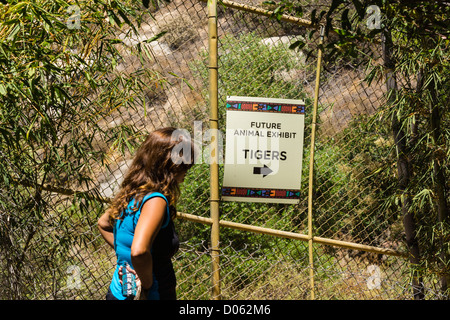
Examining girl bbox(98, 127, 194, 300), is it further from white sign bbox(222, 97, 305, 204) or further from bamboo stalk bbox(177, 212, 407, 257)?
white sign bbox(222, 97, 305, 204)

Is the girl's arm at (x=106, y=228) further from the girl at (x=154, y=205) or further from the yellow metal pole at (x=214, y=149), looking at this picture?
the yellow metal pole at (x=214, y=149)

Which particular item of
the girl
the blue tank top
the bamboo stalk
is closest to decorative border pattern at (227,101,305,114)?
the bamboo stalk

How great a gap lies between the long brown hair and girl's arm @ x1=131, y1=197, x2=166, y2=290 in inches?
4.7

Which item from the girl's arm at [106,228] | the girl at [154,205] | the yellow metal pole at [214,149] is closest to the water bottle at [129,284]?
the girl at [154,205]

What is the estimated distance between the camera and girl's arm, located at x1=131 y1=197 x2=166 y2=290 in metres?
1.98

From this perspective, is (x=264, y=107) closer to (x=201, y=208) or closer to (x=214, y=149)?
(x=214, y=149)

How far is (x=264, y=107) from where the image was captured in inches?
146

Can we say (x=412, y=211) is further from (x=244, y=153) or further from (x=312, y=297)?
(x=244, y=153)

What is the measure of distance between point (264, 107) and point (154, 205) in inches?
70.3
